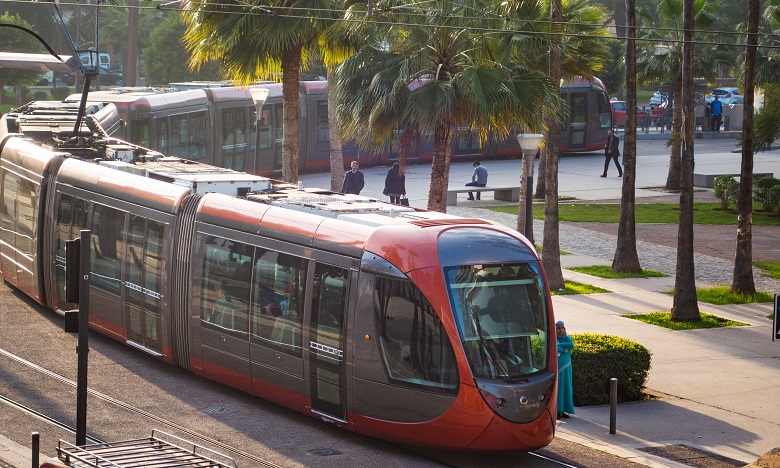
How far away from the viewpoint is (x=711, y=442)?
556 inches

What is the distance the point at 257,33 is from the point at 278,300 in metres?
9.19

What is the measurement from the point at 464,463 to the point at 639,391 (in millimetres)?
4658

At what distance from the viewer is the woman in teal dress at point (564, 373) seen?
552 inches

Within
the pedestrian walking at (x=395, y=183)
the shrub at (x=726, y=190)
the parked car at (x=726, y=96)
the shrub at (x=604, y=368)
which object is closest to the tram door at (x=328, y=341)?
the shrub at (x=604, y=368)

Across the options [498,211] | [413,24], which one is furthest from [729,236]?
[413,24]

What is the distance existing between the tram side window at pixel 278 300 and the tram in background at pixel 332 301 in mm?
23

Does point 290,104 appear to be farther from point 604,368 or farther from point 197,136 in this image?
point 197,136

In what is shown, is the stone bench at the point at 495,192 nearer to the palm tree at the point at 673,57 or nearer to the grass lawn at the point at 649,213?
the grass lawn at the point at 649,213

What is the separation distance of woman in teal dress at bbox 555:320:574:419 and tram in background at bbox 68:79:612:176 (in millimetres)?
14158

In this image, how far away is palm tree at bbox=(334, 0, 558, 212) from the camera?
2045cm

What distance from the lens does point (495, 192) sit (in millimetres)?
38438

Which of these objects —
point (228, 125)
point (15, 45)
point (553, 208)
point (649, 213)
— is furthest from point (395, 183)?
point (15, 45)

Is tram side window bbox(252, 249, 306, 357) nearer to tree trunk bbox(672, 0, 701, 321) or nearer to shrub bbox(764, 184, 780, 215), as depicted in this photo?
tree trunk bbox(672, 0, 701, 321)

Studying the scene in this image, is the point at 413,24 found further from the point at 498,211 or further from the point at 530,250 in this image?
the point at 498,211
